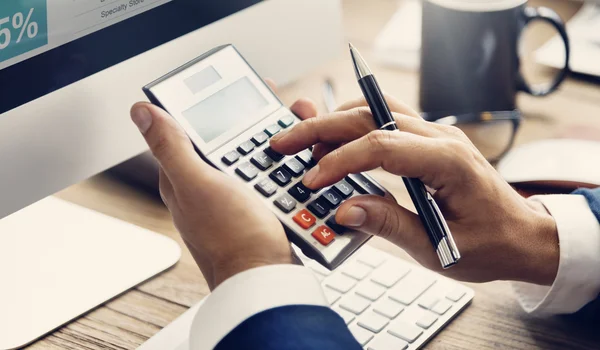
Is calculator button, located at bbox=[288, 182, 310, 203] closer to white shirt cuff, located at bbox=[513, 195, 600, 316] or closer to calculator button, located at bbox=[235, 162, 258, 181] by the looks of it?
calculator button, located at bbox=[235, 162, 258, 181]

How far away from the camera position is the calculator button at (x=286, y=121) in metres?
0.54

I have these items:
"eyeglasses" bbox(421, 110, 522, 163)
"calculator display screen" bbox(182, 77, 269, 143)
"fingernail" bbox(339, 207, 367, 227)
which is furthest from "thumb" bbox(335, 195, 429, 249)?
"eyeglasses" bbox(421, 110, 522, 163)

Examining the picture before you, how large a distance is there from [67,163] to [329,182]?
0.19 m

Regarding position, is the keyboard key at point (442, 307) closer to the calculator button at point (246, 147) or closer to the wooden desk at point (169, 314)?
the wooden desk at point (169, 314)

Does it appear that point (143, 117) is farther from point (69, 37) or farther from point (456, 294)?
point (456, 294)

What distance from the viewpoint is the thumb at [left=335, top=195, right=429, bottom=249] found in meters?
0.47

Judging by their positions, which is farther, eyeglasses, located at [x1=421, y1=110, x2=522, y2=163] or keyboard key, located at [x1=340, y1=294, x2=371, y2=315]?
eyeglasses, located at [x1=421, y1=110, x2=522, y2=163]

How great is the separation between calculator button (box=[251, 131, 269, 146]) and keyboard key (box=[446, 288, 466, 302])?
18 centimetres

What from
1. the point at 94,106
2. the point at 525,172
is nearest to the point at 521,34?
the point at 525,172

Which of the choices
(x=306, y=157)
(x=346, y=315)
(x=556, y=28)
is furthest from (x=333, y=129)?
(x=556, y=28)

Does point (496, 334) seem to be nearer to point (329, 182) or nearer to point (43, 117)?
point (329, 182)

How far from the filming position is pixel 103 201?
0.64 metres

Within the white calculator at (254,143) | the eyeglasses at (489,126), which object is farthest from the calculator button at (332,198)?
the eyeglasses at (489,126)

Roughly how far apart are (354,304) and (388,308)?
24 millimetres
